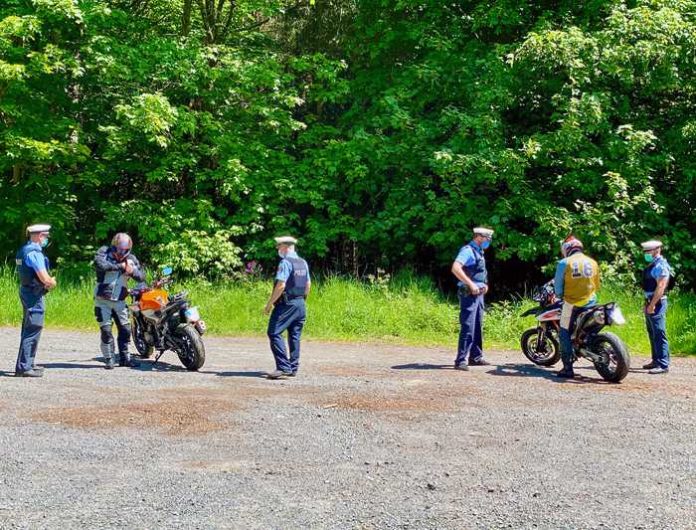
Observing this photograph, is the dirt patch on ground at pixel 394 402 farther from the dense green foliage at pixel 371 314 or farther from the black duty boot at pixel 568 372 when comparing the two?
the dense green foliage at pixel 371 314

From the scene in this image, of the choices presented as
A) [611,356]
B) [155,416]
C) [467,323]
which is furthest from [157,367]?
[611,356]

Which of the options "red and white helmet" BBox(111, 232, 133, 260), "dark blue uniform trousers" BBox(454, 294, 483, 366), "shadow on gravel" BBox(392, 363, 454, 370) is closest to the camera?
"red and white helmet" BBox(111, 232, 133, 260)

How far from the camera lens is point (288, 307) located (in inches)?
410

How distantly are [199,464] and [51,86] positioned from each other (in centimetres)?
1618

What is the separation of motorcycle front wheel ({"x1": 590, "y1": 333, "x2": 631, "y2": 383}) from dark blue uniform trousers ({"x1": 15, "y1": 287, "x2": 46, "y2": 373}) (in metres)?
6.63

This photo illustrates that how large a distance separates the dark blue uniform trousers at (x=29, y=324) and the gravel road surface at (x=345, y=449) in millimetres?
304

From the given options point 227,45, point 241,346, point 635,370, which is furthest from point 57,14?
point 635,370

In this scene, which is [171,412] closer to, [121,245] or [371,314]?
[121,245]

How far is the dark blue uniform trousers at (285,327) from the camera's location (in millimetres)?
10391

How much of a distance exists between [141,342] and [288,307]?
8.09 feet

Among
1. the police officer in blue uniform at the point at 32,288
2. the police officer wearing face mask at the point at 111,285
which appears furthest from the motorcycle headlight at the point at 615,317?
the police officer in blue uniform at the point at 32,288

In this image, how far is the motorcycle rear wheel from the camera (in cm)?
1154

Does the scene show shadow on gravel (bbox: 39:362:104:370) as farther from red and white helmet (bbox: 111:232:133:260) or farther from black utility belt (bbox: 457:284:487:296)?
black utility belt (bbox: 457:284:487:296)

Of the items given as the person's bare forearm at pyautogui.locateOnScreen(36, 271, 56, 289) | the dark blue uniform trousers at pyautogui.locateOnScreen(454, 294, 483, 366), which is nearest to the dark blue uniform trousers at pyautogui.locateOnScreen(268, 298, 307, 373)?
the dark blue uniform trousers at pyautogui.locateOnScreen(454, 294, 483, 366)
